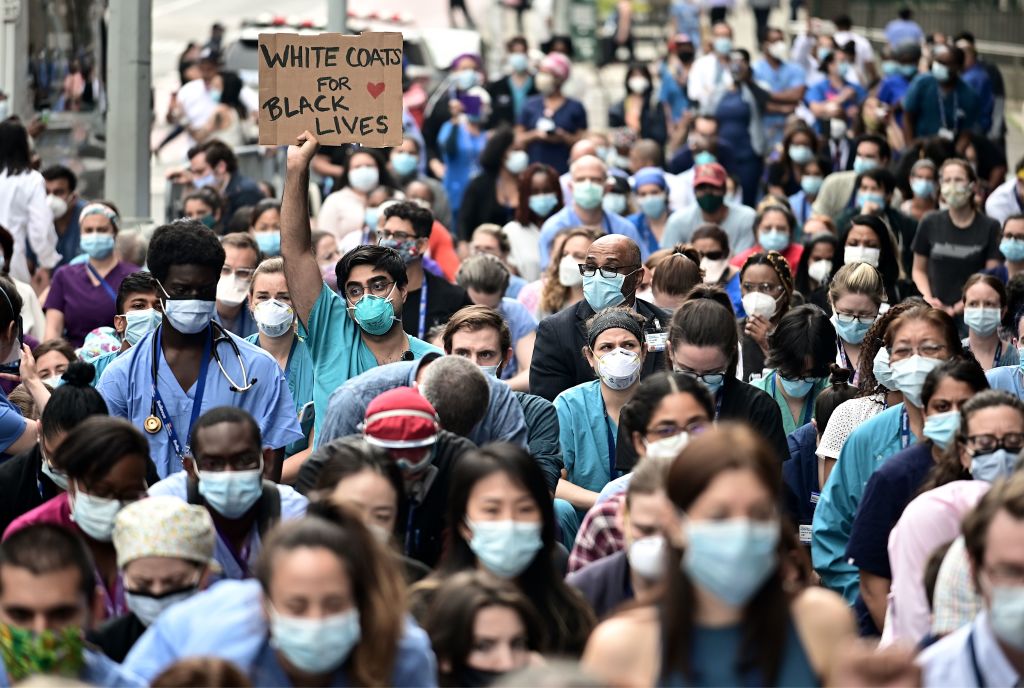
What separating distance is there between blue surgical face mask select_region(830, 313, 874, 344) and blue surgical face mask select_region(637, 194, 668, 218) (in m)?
5.58

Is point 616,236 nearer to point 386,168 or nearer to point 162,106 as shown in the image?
point 386,168

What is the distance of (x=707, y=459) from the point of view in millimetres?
4441

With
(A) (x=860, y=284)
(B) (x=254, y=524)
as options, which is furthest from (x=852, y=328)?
(B) (x=254, y=524)

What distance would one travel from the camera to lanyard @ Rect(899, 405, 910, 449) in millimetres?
7469

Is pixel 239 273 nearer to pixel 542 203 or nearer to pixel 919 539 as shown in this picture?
pixel 542 203

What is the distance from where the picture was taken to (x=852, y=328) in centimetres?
1000

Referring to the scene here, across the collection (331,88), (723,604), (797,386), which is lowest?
(797,386)

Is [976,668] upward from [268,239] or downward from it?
downward

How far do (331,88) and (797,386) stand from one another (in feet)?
8.59

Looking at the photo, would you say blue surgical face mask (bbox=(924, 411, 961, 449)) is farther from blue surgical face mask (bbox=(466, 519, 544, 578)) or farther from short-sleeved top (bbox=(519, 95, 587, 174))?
short-sleeved top (bbox=(519, 95, 587, 174))

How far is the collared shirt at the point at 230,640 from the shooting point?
481 centimetres

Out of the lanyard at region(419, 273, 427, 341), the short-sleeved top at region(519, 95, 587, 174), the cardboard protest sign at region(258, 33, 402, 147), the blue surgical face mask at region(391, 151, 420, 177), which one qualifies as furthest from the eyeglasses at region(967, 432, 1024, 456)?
the short-sleeved top at region(519, 95, 587, 174)

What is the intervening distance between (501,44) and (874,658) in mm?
31153

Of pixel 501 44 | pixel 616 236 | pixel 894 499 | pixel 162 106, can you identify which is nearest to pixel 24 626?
pixel 894 499
